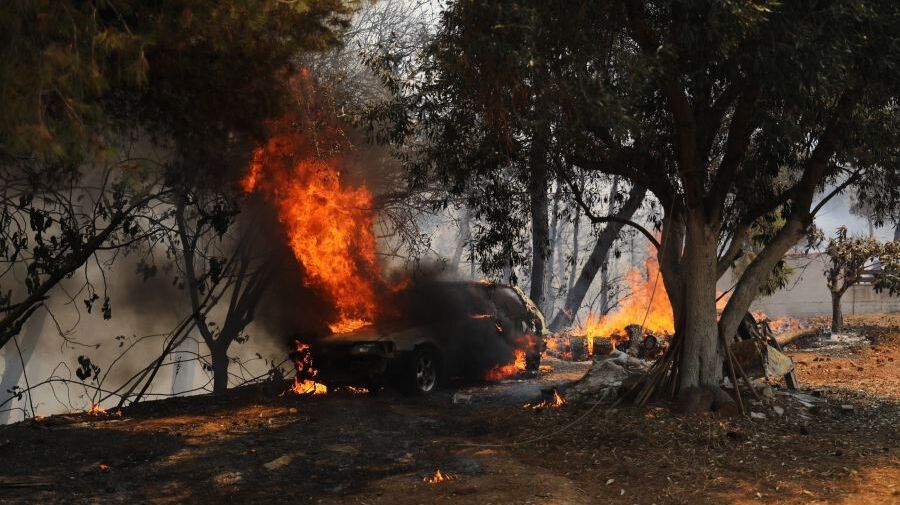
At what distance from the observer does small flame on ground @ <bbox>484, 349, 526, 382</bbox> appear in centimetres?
1423

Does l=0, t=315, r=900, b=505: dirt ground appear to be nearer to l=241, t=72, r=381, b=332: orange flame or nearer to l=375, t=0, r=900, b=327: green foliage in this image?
l=375, t=0, r=900, b=327: green foliage

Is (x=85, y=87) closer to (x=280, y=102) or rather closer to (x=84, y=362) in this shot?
(x=280, y=102)

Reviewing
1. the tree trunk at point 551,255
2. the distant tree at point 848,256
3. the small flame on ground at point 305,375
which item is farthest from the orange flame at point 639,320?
the small flame on ground at point 305,375

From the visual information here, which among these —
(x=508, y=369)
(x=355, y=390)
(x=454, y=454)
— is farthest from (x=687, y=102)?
(x=508, y=369)

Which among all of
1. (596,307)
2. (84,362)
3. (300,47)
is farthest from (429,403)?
(596,307)

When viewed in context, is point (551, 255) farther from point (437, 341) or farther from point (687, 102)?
point (687, 102)

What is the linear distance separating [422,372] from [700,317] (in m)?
4.53

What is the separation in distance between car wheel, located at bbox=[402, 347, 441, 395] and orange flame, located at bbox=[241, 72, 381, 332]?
1.38m

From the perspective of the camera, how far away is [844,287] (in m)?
20.3

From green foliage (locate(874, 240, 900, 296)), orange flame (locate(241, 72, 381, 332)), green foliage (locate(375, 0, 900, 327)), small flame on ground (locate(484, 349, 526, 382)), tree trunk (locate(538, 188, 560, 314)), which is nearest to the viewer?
green foliage (locate(375, 0, 900, 327))

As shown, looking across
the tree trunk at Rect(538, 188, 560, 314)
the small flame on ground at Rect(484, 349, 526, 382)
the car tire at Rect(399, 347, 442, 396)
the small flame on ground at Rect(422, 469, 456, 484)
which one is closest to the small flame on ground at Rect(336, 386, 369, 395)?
the car tire at Rect(399, 347, 442, 396)

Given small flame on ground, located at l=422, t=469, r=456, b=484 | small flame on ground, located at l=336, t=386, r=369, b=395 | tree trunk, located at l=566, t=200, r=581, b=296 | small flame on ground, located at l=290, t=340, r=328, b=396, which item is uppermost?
tree trunk, located at l=566, t=200, r=581, b=296

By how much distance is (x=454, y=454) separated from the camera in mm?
8633

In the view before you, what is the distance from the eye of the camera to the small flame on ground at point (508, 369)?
14.2m
